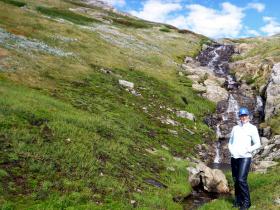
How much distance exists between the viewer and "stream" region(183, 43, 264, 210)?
27.2 m

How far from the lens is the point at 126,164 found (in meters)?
27.0

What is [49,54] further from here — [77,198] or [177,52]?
[177,52]

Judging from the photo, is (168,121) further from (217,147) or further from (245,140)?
(245,140)

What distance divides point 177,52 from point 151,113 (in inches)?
2321

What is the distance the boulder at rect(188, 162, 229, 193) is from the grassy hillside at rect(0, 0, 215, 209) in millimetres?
922

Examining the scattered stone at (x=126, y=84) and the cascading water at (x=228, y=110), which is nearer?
the cascading water at (x=228, y=110)

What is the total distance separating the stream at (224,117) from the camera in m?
27.2

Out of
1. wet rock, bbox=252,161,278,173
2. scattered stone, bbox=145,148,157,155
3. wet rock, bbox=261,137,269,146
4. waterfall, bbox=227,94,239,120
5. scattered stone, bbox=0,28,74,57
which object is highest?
scattered stone, bbox=0,28,74,57

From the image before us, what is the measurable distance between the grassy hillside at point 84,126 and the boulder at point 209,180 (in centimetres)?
92

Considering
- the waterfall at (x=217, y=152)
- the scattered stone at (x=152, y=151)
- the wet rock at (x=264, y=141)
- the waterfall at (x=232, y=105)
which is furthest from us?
the waterfall at (x=232, y=105)

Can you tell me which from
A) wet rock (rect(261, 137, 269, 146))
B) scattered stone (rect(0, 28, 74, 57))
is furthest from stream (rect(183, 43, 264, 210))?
scattered stone (rect(0, 28, 74, 57))

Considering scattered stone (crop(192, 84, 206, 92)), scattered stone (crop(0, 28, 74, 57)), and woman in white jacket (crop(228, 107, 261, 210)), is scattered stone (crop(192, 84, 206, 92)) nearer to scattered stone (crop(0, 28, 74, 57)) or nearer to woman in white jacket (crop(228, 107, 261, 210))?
scattered stone (crop(0, 28, 74, 57))

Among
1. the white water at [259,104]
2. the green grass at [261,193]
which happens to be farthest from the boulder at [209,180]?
the white water at [259,104]

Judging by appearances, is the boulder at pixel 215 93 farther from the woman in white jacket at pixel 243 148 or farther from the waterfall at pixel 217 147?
the woman in white jacket at pixel 243 148
